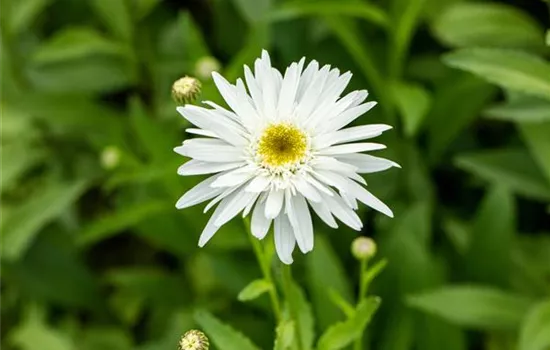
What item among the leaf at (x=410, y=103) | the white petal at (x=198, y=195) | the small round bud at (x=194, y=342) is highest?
the leaf at (x=410, y=103)

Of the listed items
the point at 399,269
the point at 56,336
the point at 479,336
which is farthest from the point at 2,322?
the point at 479,336

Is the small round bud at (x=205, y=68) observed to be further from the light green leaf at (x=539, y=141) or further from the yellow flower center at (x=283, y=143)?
the light green leaf at (x=539, y=141)

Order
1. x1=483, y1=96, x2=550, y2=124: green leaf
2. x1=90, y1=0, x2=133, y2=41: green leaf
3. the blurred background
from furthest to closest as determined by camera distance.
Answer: x1=90, y1=0, x2=133, y2=41: green leaf → the blurred background → x1=483, y1=96, x2=550, y2=124: green leaf

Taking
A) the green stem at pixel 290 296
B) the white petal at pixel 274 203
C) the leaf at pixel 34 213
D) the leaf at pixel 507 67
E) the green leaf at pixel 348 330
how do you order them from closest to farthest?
the white petal at pixel 274 203 < the green stem at pixel 290 296 < the green leaf at pixel 348 330 < the leaf at pixel 507 67 < the leaf at pixel 34 213

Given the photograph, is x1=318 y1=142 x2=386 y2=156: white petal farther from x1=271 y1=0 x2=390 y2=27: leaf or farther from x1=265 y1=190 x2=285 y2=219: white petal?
x1=271 y1=0 x2=390 y2=27: leaf

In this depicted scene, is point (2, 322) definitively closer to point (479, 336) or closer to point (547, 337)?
point (479, 336)

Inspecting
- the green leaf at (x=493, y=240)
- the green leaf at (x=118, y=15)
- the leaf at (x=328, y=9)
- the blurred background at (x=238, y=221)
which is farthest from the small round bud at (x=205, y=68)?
the green leaf at (x=493, y=240)

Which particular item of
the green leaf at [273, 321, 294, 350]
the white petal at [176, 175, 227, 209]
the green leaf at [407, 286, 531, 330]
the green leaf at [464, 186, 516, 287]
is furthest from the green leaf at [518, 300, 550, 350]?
the white petal at [176, 175, 227, 209]
